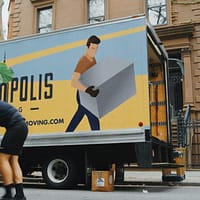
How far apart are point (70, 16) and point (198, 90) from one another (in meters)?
7.92

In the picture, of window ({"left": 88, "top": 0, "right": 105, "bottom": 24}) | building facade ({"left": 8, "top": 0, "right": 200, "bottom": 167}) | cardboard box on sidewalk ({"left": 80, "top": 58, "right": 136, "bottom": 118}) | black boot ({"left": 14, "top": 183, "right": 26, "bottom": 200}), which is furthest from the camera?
window ({"left": 88, "top": 0, "right": 105, "bottom": 24})

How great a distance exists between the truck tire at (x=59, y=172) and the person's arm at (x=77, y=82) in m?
1.69

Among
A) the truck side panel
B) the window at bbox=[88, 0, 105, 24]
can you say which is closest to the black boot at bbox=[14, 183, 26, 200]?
the truck side panel

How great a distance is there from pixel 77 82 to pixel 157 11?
466 inches

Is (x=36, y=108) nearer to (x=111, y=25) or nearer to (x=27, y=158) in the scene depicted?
(x=27, y=158)

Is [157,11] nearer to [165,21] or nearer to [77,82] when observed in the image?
[165,21]

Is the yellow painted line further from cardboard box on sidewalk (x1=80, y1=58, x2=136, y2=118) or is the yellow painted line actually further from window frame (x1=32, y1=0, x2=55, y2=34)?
window frame (x1=32, y1=0, x2=55, y2=34)

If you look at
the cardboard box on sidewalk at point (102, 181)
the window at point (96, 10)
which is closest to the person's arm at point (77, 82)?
the cardboard box on sidewalk at point (102, 181)

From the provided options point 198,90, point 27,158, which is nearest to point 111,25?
point 27,158

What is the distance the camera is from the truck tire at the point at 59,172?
347 inches

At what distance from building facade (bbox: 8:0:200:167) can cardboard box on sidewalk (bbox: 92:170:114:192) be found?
6933mm

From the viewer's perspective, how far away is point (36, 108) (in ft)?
30.6

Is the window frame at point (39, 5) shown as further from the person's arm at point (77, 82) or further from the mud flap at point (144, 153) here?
the mud flap at point (144, 153)

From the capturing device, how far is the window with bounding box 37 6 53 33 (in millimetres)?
21578
